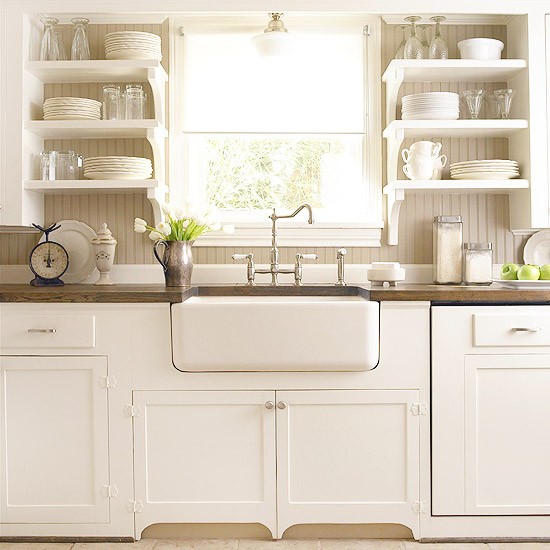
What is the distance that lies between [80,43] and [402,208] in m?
1.70

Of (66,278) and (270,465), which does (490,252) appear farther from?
(66,278)

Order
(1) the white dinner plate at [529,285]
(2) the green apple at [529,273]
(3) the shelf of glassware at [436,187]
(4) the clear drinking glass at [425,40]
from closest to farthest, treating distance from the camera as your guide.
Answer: (1) the white dinner plate at [529,285] → (2) the green apple at [529,273] → (3) the shelf of glassware at [436,187] → (4) the clear drinking glass at [425,40]

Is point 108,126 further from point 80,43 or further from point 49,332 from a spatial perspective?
point 49,332

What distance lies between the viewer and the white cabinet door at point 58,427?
8.80ft

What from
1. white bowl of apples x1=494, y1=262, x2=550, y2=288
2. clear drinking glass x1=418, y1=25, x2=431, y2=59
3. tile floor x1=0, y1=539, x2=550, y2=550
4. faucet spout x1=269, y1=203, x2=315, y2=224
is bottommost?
tile floor x1=0, y1=539, x2=550, y2=550

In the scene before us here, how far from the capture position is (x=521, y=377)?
265cm

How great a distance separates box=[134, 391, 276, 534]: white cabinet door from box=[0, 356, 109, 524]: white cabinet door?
0.16 metres

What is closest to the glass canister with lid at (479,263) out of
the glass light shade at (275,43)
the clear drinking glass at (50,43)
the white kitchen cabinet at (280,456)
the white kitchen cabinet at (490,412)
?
the white kitchen cabinet at (490,412)

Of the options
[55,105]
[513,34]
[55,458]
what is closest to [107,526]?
[55,458]

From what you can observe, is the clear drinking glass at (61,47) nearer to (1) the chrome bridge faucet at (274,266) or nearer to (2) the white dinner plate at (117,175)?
(2) the white dinner plate at (117,175)

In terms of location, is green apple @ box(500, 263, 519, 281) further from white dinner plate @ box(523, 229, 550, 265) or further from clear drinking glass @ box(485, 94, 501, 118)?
clear drinking glass @ box(485, 94, 501, 118)

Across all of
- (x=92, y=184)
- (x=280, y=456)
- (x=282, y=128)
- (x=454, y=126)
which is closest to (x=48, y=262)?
(x=92, y=184)

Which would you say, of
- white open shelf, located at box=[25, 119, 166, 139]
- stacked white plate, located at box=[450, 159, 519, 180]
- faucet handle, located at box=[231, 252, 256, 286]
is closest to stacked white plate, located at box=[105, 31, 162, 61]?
white open shelf, located at box=[25, 119, 166, 139]

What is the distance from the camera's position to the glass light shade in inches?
125
